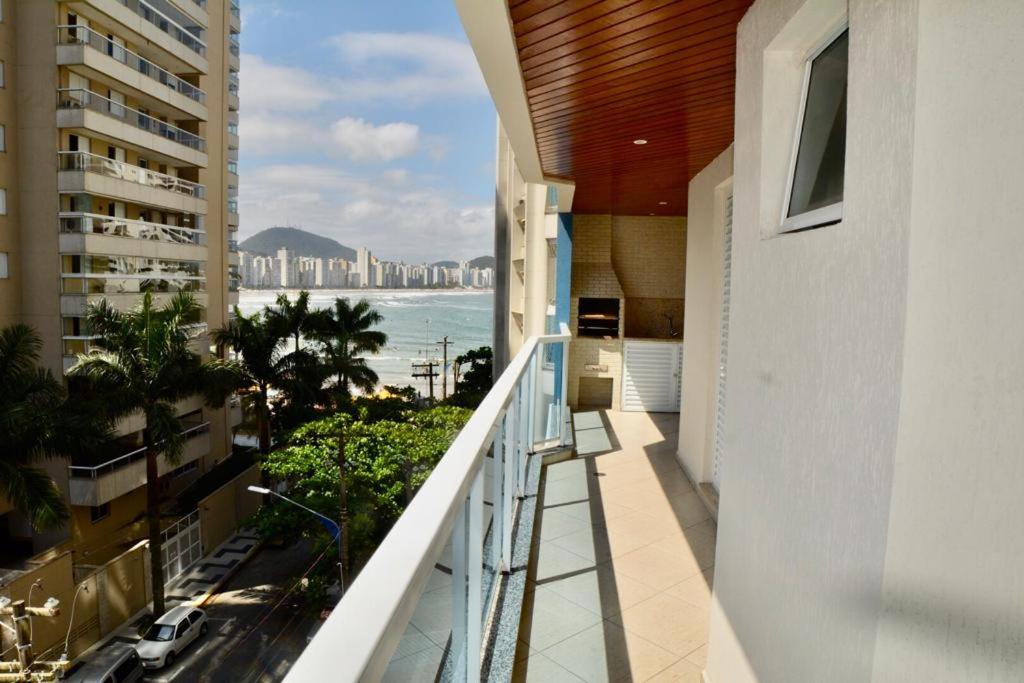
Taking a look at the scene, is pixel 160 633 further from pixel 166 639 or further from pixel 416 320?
pixel 416 320

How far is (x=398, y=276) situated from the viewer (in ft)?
490

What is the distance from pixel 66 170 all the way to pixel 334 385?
12.8 metres

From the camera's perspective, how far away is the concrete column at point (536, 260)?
1769 centimetres

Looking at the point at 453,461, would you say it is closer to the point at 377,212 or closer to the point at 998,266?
the point at 998,266

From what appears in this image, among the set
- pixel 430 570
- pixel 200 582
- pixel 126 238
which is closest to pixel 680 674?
pixel 430 570

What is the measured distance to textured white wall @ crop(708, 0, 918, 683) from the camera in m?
1.46

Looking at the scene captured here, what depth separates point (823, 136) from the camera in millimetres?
2262

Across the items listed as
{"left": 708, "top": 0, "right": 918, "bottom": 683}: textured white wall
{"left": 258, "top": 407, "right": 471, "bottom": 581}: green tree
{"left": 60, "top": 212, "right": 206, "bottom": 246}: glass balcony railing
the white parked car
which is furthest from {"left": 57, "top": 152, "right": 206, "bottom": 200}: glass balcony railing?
{"left": 708, "top": 0, "right": 918, "bottom": 683}: textured white wall

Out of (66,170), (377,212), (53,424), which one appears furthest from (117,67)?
(377,212)

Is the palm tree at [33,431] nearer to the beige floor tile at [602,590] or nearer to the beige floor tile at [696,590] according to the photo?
the beige floor tile at [602,590]

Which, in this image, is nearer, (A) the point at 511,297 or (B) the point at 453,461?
(B) the point at 453,461

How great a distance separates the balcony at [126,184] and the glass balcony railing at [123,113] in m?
1.48

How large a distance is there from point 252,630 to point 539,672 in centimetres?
1962

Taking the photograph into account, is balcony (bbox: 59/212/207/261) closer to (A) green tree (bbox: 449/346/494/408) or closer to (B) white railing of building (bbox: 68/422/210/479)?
(B) white railing of building (bbox: 68/422/210/479)
